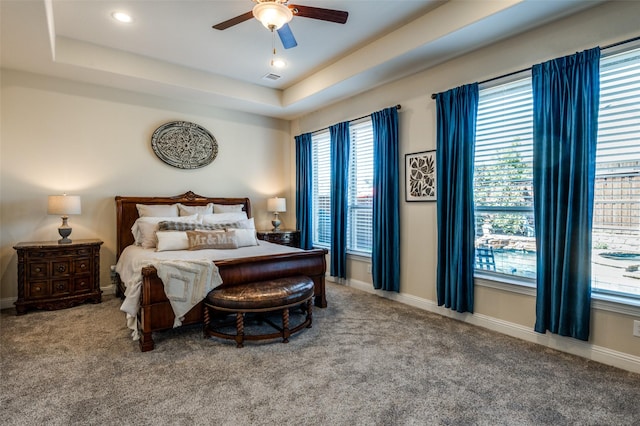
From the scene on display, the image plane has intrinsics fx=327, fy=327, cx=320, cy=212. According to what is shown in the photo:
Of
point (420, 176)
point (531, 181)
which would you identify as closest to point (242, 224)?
point (420, 176)

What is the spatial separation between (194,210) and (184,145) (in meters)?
1.05

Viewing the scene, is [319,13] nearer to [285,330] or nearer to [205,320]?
[285,330]

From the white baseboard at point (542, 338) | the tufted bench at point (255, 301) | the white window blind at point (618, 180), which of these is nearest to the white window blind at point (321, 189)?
the white baseboard at point (542, 338)

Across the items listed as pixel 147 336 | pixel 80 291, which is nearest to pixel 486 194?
pixel 147 336

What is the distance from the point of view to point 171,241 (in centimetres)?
379

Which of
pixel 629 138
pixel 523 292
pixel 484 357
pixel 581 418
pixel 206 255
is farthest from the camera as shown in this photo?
pixel 206 255

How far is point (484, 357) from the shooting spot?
102 inches

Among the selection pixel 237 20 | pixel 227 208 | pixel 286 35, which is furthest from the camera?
pixel 227 208

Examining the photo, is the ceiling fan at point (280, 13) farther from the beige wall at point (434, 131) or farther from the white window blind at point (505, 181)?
the white window blind at point (505, 181)

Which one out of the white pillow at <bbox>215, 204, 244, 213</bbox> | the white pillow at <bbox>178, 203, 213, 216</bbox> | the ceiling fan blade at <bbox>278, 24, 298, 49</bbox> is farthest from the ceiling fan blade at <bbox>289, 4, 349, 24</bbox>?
the white pillow at <bbox>215, 204, 244, 213</bbox>

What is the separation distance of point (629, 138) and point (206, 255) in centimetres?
376

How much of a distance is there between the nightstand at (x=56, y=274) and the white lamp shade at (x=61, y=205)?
37cm

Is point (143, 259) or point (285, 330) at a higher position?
point (143, 259)

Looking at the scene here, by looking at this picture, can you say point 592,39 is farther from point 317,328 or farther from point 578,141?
point 317,328
